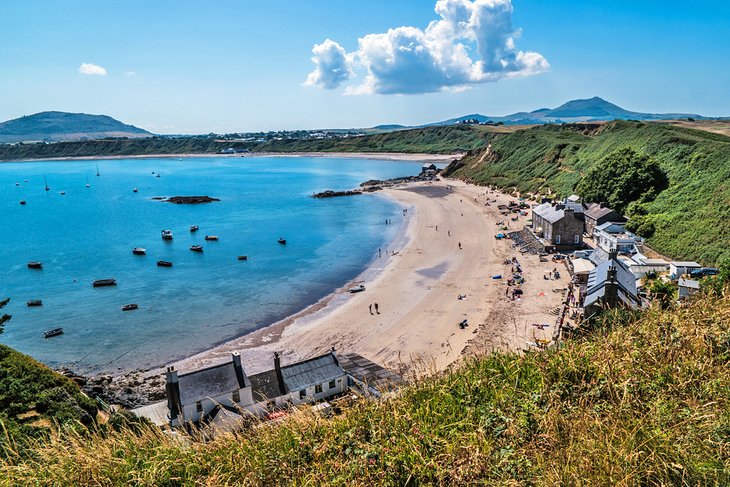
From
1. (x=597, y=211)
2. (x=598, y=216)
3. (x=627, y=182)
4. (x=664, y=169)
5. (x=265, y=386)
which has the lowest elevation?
(x=265, y=386)

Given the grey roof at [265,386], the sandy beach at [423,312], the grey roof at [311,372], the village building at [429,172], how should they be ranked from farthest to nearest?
the village building at [429,172]
the sandy beach at [423,312]
the grey roof at [311,372]
the grey roof at [265,386]

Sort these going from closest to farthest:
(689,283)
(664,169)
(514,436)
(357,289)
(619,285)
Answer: (514,436)
(619,285)
(689,283)
(357,289)
(664,169)

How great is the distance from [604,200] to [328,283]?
41.4 m

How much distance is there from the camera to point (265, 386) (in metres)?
22.2

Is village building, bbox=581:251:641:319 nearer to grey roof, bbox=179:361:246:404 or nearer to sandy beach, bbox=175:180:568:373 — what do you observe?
sandy beach, bbox=175:180:568:373

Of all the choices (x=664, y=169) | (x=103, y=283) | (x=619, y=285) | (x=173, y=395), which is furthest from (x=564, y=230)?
(x=103, y=283)

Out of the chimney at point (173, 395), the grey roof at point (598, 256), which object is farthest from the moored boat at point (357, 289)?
the chimney at point (173, 395)

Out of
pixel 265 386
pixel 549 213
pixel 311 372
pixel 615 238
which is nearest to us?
pixel 265 386

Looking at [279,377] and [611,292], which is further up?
[611,292]

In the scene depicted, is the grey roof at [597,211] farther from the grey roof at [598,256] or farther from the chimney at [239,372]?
the chimney at [239,372]

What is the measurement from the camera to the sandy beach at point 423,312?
30.2 m

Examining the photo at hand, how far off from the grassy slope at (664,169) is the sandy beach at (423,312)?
13532 millimetres

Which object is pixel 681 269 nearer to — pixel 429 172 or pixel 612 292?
pixel 612 292

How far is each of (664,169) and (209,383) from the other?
6748 cm
